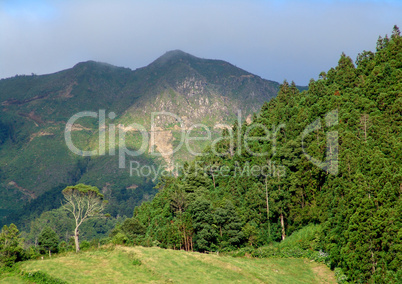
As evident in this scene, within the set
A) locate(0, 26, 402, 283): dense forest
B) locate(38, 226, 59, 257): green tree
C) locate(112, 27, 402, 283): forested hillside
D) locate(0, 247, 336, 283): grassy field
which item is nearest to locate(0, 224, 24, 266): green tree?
locate(0, 26, 402, 283): dense forest

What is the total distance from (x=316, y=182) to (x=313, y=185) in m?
1.02

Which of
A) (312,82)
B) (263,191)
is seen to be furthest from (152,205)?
(312,82)

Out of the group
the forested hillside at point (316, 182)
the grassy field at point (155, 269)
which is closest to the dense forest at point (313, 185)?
the forested hillside at point (316, 182)

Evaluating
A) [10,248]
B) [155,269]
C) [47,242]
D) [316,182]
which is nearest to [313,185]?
[316,182]

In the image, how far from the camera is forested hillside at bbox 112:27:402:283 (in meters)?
55.1

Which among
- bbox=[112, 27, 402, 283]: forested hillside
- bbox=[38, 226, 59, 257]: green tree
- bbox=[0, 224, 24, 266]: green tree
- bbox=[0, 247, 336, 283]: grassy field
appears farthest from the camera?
bbox=[38, 226, 59, 257]: green tree

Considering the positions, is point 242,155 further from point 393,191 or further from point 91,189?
point 393,191

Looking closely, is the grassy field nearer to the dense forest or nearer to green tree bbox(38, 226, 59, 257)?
the dense forest

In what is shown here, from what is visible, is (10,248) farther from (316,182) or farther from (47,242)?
(316,182)

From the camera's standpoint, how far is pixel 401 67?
87438mm

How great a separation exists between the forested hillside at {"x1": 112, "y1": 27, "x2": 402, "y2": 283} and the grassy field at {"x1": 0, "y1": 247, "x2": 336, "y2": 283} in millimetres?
9164

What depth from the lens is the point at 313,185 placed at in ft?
251

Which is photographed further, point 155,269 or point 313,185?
point 313,185

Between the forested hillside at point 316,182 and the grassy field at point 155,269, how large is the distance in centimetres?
916
